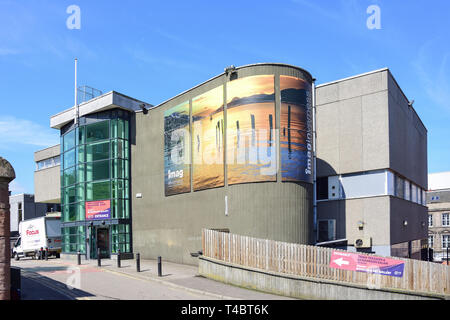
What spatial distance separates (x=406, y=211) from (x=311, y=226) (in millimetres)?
10707

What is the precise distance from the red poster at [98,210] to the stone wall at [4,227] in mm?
21951

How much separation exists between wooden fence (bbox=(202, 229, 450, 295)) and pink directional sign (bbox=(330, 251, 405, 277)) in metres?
0.15

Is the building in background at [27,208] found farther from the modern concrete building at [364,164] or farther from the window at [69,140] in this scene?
the modern concrete building at [364,164]

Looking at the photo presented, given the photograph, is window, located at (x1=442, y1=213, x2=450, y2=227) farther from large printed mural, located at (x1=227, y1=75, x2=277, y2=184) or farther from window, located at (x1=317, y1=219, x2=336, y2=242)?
large printed mural, located at (x1=227, y1=75, x2=277, y2=184)

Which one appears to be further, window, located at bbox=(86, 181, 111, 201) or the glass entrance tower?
window, located at bbox=(86, 181, 111, 201)

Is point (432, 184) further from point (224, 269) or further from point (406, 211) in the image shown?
point (224, 269)

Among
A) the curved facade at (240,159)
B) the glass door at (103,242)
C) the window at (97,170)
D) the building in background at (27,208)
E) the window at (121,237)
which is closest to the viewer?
the curved facade at (240,159)

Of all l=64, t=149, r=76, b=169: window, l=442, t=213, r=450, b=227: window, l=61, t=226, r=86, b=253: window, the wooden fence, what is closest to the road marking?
the wooden fence

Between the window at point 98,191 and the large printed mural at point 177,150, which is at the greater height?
the large printed mural at point 177,150

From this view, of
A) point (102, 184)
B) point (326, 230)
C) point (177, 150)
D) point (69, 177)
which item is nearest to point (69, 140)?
point (69, 177)

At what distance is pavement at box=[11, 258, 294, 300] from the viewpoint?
50.0 feet

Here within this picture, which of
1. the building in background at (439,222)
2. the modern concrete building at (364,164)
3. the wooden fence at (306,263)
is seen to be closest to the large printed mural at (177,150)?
the wooden fence at (306,263)

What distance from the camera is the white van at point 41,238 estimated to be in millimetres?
34281

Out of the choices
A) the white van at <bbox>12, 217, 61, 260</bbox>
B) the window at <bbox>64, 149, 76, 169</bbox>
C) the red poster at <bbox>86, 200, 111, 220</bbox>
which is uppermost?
the window at <bbox>64, 149, 76, 169</bbox>
